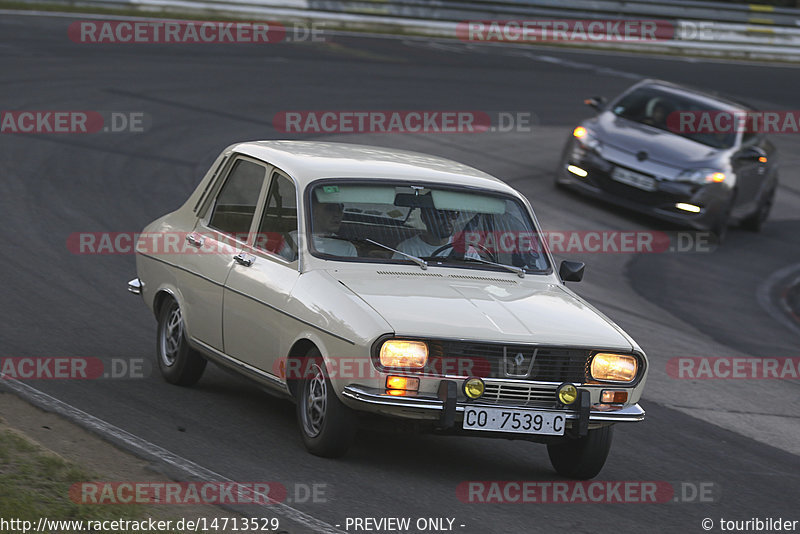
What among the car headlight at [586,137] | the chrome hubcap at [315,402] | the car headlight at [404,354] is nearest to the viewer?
the car headlight at [404,354]

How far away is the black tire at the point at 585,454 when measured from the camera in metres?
7.09

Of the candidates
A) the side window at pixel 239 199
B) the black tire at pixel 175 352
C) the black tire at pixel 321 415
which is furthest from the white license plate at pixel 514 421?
the black tire at pixel 175 352

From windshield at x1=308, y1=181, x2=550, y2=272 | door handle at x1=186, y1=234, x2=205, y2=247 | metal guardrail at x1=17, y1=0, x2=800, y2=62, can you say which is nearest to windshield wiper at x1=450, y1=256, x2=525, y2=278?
windshield at x1=308, y1=181, x2=550, y2=272

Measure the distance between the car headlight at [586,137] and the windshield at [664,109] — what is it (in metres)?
0.74

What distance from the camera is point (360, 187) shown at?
7.68 meters

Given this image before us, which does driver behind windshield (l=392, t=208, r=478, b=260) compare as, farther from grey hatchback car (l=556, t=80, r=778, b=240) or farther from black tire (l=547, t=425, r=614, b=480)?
grey hatchback car (l=556, t=80, r=778, b=240)

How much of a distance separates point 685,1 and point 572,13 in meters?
3.34

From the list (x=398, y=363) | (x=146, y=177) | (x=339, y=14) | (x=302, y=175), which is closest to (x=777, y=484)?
(x=398, y=363)

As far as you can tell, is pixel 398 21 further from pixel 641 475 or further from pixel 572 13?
pixel 641 475

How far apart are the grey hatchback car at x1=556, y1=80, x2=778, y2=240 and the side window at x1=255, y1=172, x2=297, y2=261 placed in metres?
9.39

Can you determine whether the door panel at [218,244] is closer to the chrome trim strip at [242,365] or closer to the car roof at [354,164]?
the chrome trim strip at [242,365]

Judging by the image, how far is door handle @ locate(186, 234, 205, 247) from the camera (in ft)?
27.2

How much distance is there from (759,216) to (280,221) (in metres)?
11.8

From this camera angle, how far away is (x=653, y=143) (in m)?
16.8
